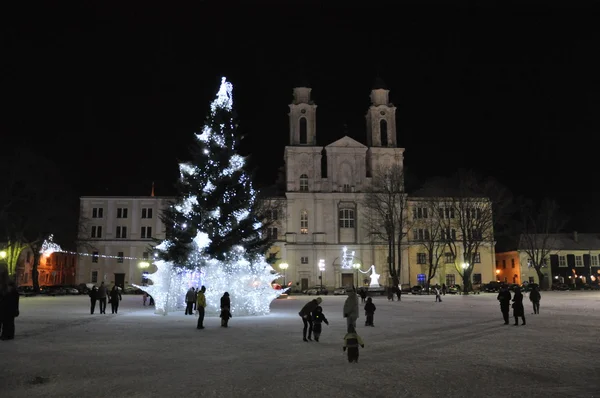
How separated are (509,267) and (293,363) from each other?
80.4m

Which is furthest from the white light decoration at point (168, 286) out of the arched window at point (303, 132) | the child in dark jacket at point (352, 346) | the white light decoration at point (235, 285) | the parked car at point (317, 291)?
the arched window at point (303, 132)

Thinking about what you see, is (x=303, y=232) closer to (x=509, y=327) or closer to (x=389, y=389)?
(x=509, y=327)

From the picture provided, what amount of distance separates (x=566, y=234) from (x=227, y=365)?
86.0 m

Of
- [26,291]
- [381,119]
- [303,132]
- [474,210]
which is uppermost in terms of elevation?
[381,119]

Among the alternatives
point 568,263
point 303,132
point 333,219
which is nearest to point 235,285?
point 333,219

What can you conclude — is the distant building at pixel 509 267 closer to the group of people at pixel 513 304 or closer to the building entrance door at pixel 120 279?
the building entrance door at pixel 120 279

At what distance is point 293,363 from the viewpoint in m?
11.0

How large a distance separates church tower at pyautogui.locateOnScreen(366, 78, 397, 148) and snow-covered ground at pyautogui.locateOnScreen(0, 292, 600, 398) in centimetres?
5917

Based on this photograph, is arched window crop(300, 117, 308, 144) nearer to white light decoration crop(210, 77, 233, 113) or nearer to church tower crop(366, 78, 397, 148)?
church tower crop(366, 78, 397, 148)

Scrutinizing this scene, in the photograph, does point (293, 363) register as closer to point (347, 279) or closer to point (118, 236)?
point (347, 279)

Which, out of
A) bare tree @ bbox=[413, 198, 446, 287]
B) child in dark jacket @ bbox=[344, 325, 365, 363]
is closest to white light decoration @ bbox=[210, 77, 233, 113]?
child in dark jacket @ bbox=[344, 325, 365, 363]

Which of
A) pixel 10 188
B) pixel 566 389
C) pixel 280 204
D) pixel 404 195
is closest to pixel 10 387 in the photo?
pixel 566 389

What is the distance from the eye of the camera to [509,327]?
62.0 feet

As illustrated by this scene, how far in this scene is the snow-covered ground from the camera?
8.50 meters
